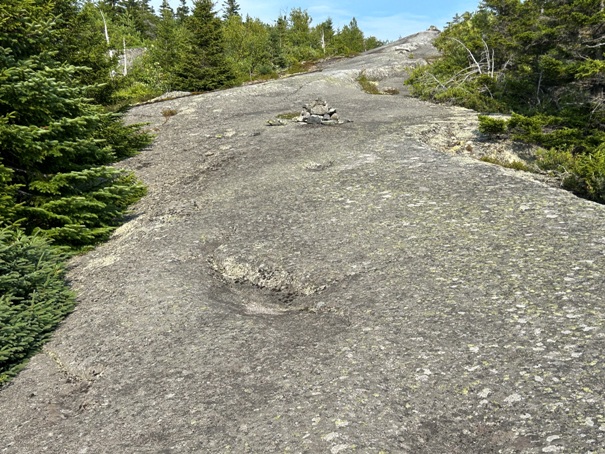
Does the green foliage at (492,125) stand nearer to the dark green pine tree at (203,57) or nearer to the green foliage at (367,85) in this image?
the green foliage at (367,85)

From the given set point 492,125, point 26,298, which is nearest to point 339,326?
point 26,298

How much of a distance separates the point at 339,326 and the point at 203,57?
103ft

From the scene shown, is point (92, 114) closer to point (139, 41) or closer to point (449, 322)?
point (449, 322)

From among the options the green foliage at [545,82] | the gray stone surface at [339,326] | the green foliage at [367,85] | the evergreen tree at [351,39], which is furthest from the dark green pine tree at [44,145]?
the evergreen tree at [351,39]

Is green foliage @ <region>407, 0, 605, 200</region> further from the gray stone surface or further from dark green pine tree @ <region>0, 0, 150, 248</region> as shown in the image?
dark green pine tree @ <region>0, 0, 150, 248</region>

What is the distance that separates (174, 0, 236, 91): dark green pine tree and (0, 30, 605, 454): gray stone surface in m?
24.0

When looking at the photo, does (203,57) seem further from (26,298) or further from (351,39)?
(351,39)

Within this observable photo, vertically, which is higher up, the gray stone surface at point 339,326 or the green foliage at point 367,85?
the green foliage at point 367,85

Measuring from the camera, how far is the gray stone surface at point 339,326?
4551mm

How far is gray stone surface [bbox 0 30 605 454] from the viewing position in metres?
4.55

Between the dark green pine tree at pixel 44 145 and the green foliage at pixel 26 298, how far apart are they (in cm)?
108

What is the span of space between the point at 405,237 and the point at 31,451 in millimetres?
6775

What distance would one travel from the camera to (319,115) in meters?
17.8

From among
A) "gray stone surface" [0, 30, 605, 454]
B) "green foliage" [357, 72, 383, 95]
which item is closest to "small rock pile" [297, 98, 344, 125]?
"gray stone surface" [0, 30, 605, 454]
